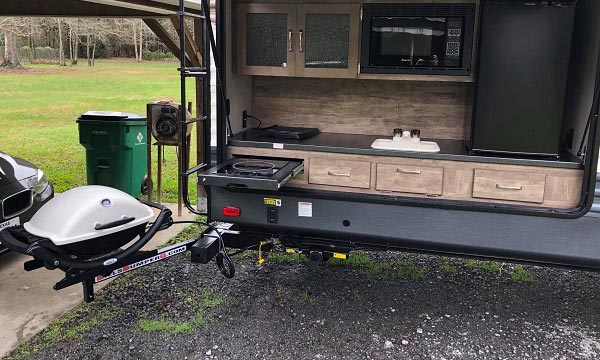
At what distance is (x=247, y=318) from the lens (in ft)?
11.9

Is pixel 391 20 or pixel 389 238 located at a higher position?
pixel 391 20

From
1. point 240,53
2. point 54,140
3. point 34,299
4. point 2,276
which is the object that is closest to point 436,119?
point 240,53

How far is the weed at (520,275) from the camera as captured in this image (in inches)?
170

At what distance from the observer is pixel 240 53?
3.94 meters

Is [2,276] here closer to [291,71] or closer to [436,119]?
[291,71]

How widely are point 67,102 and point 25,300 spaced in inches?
574

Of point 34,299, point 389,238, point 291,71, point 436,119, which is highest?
point 291,71

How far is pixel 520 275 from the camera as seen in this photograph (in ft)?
14.4

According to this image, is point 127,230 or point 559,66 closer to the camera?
point 559,66

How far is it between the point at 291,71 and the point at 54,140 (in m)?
8.49

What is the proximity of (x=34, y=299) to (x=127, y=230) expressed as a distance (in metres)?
1.22

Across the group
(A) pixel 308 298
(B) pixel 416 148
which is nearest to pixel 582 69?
(B) pixel 416 148

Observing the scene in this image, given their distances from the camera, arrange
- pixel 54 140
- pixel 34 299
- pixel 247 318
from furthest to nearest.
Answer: pixel 54 140 → pixel 34 299 → pixel 247 318

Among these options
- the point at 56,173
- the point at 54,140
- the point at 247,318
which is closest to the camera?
the point at 247,318
